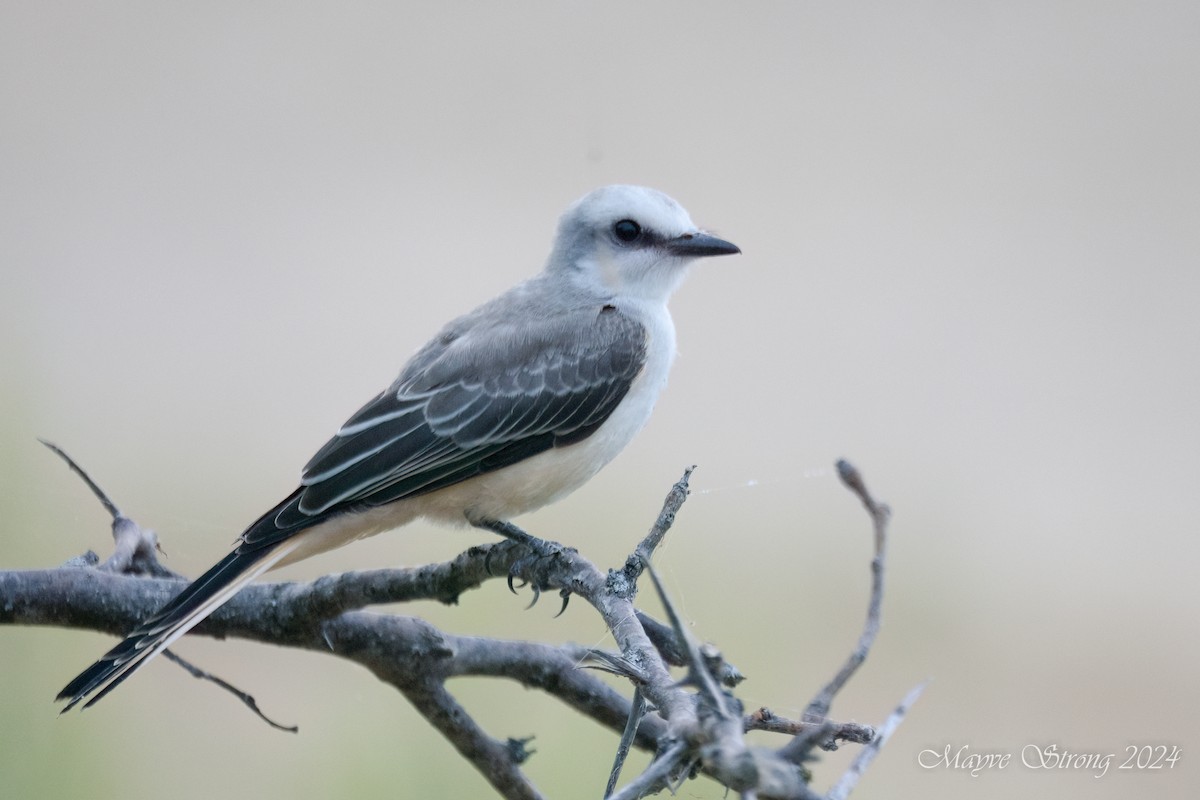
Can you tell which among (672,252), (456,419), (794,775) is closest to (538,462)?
(456,419)

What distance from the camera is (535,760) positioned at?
2.12 meters

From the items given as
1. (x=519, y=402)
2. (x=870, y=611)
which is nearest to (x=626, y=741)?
(x=870, y=611)

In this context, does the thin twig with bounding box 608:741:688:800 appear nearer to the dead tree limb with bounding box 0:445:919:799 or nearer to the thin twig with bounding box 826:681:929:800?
the thin twig with bounding box 826:681:929:800

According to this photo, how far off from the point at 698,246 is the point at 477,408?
0.46m

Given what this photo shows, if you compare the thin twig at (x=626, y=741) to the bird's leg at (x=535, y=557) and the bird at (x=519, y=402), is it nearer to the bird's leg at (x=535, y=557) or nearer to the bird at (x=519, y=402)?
the bird's leg at (x=535, y=557)

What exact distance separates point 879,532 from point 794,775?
21 cm

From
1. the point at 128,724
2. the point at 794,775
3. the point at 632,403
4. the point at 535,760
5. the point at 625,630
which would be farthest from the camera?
the point at 128,724

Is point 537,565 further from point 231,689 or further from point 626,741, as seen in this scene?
point 626,741

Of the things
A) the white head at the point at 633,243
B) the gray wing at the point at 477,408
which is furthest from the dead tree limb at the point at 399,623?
the white head at the point at 633,243

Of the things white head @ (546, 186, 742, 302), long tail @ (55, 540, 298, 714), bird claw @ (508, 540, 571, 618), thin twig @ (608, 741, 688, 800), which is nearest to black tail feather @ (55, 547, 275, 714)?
long tail @ (55, 540, 298, 714)

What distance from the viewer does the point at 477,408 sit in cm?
175

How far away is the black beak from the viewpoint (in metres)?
1.88

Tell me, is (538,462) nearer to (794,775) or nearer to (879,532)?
(879,532)

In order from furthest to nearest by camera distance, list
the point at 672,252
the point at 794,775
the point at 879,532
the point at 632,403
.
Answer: the point at 672,252, the point at 632,403, the point at 879,532, the point at 794,775
